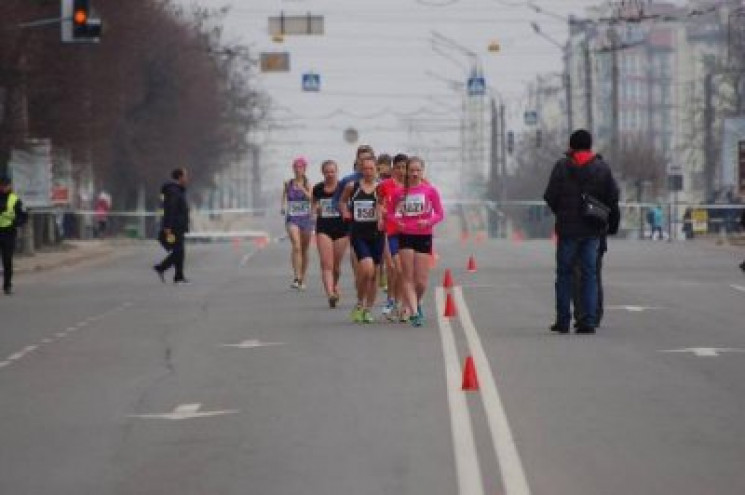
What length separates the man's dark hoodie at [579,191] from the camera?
23109 mm

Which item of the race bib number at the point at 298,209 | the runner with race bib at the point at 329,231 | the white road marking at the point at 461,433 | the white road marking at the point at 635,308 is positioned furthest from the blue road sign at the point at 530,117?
the white road marking at the point at 461,433

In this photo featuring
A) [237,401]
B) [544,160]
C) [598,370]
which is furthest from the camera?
[544,160]

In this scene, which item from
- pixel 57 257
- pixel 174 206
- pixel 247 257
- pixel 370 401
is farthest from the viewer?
pixel 57 257

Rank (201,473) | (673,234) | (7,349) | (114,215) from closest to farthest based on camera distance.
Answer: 1. (201,473)
2. (7,349)
3. (673,234)
4. (114,215)

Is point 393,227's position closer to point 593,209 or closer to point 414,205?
point 414,205

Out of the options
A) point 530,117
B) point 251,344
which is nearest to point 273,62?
point 530,117

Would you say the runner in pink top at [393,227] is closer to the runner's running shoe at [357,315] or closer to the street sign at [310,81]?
the runner's running shoe at [357,315]

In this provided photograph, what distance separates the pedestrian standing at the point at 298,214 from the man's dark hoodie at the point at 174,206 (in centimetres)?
513

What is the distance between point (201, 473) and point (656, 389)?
5.13 m

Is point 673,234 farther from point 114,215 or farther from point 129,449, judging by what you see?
point 129,449

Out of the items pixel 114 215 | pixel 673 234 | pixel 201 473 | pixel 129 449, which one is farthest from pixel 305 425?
pixel 114 215

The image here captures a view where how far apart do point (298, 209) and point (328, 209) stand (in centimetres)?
529

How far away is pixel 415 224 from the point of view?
81.4 feet

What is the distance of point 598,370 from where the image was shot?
18562 millimetres
